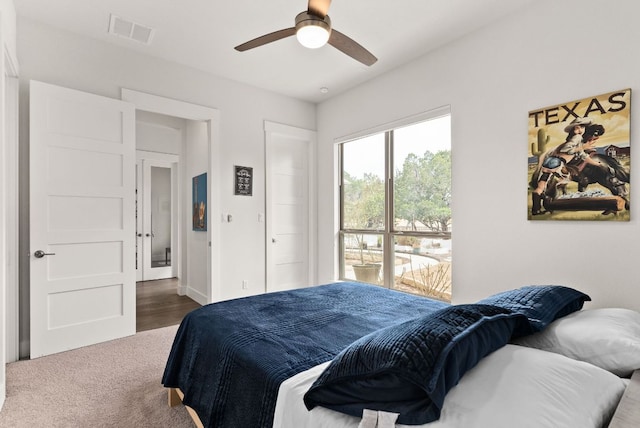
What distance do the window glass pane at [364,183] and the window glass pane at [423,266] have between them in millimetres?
438

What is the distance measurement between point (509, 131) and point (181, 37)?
3022mm

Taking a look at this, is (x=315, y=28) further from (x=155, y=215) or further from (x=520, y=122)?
(x=155, y=215)

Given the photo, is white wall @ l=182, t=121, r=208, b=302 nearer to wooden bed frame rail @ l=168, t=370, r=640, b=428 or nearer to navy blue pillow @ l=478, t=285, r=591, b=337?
navy blue pillow @ l=478, t=285, r=591, b=337

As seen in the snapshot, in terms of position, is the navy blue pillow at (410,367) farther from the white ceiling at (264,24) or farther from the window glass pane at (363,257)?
the window glass pane at (363,257)

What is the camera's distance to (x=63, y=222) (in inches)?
116

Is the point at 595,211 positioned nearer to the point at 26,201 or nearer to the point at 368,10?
the point at 368,10

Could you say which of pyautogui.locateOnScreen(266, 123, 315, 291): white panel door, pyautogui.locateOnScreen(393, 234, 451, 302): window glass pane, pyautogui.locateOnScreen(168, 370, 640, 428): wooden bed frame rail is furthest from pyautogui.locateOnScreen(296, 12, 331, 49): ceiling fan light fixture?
pyautogui.locateOnScreen(266, 123, 315, 291): white panel door

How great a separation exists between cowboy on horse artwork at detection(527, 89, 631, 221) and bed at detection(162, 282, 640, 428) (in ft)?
3.27

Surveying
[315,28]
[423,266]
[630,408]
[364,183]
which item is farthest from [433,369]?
[364,183]

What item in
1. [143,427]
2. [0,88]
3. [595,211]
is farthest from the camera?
[595,211]

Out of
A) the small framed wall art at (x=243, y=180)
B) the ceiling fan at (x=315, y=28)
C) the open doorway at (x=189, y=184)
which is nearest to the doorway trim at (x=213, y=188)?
the open doorway at (x=189, y=184)

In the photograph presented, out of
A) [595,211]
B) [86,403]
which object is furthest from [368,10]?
[86,403]

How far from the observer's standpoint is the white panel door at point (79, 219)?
282cm

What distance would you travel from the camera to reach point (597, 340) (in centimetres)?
118
